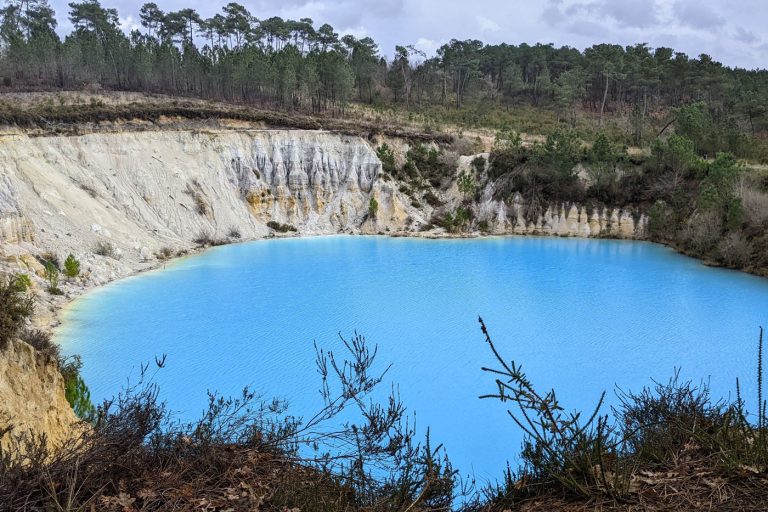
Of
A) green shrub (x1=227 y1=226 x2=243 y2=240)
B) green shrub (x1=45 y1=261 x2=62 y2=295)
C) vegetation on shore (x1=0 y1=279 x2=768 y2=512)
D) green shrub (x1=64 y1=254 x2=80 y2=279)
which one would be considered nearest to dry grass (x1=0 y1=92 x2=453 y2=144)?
green shrub (x1=227 y1=226 x2=243 y2=240)

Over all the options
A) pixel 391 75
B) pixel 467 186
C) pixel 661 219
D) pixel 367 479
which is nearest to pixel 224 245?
pixel 467 186

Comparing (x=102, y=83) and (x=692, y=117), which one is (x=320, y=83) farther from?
(x=692, y=117)

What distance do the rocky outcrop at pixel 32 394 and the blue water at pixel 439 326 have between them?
328 cm

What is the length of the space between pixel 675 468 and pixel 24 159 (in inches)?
1246

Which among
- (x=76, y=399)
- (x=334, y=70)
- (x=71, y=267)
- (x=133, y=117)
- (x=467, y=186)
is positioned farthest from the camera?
(x=334, y=70)

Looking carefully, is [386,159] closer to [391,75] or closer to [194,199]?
[194,199]

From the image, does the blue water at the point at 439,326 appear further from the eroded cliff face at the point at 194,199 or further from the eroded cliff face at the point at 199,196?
the eroded cliff face at the point at 199,196

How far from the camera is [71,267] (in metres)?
22.0

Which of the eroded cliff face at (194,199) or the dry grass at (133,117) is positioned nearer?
the eroded cliff face at (194,199)

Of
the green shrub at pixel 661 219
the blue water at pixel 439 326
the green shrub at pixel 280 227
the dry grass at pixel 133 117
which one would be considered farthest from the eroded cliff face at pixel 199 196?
the blue water at pixel 439 326

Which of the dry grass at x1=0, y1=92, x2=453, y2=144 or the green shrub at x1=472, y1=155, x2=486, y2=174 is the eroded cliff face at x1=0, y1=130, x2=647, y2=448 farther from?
the dry grass at x1=0, y1=92, x2=453, y2=144

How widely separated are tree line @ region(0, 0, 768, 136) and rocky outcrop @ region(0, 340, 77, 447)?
4563 cm

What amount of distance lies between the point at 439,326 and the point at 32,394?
11.9m

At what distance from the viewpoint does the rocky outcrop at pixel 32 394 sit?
7352mm
